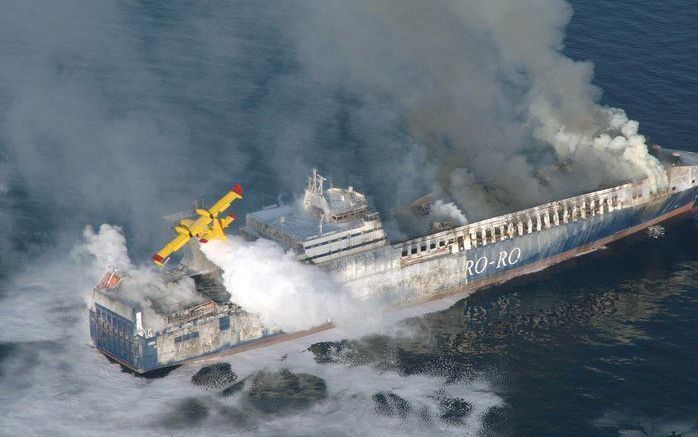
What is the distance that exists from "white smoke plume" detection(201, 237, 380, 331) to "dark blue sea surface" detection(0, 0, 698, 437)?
3868mm

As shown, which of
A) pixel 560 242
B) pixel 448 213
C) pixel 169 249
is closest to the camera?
pixel 169 249

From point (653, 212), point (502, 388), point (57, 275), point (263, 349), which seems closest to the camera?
point (502, 388)

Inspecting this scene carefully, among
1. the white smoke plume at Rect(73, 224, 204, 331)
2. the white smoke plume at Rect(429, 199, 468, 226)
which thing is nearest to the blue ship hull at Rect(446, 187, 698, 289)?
the white smoke plume at Rect(429, 199, 468, 226)

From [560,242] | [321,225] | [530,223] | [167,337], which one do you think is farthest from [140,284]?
[560,242]

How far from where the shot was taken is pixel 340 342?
113250 mm

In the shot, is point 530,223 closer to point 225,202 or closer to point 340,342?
point 340,342

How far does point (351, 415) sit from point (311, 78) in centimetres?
7409

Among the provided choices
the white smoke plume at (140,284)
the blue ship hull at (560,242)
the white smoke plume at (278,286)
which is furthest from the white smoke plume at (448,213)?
the white smoke plume at (140,284)

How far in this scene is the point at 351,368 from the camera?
107938 millimetres

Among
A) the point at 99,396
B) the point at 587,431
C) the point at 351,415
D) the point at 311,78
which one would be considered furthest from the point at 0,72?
the point at 587,431

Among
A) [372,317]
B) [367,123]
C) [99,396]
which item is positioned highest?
[367,123]

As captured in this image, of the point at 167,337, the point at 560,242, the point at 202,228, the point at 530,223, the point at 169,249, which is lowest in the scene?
the point at 167,337

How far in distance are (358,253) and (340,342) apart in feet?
33.6

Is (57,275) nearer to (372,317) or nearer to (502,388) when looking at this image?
(372,317)
